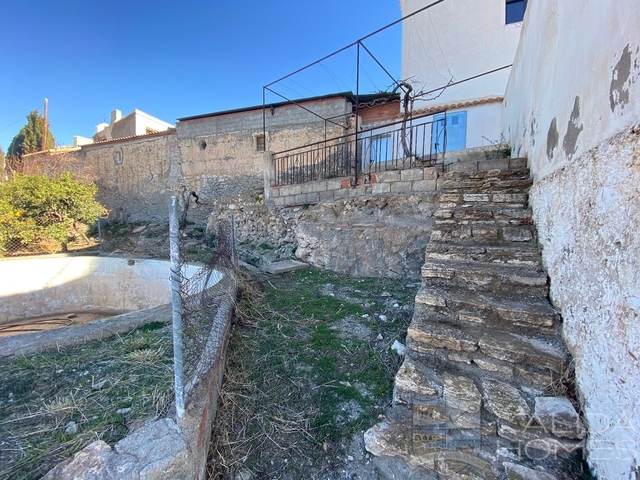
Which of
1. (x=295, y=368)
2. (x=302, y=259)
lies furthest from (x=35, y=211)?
(x=295, y=368)

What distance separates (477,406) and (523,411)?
0.68ft

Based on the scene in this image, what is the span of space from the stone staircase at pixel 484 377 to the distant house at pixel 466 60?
6.17 meters

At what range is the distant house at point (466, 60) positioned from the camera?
24.8 ft

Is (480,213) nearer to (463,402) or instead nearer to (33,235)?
(463,402)

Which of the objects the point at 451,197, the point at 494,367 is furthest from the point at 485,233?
the point at 494,367

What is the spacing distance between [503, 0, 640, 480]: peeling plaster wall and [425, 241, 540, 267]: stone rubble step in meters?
0.14

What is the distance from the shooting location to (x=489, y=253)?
2.47m

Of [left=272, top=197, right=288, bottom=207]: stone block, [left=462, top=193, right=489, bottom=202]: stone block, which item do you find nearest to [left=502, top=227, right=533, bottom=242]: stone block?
[left=462, top=193, right=489, bottom=202]: stone block

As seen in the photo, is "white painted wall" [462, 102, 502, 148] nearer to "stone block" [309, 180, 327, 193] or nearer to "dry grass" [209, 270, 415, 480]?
"stone block" [309, 180, 327, 193]

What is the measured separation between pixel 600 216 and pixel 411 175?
3285 millimetres

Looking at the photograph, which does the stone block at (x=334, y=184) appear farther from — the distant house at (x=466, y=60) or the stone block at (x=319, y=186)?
the distant house at (x=466, y=60)

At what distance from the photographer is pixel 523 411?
4.66 feet

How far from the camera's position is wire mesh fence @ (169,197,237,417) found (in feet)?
4.54

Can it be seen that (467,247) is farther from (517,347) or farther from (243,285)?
(243,285)
